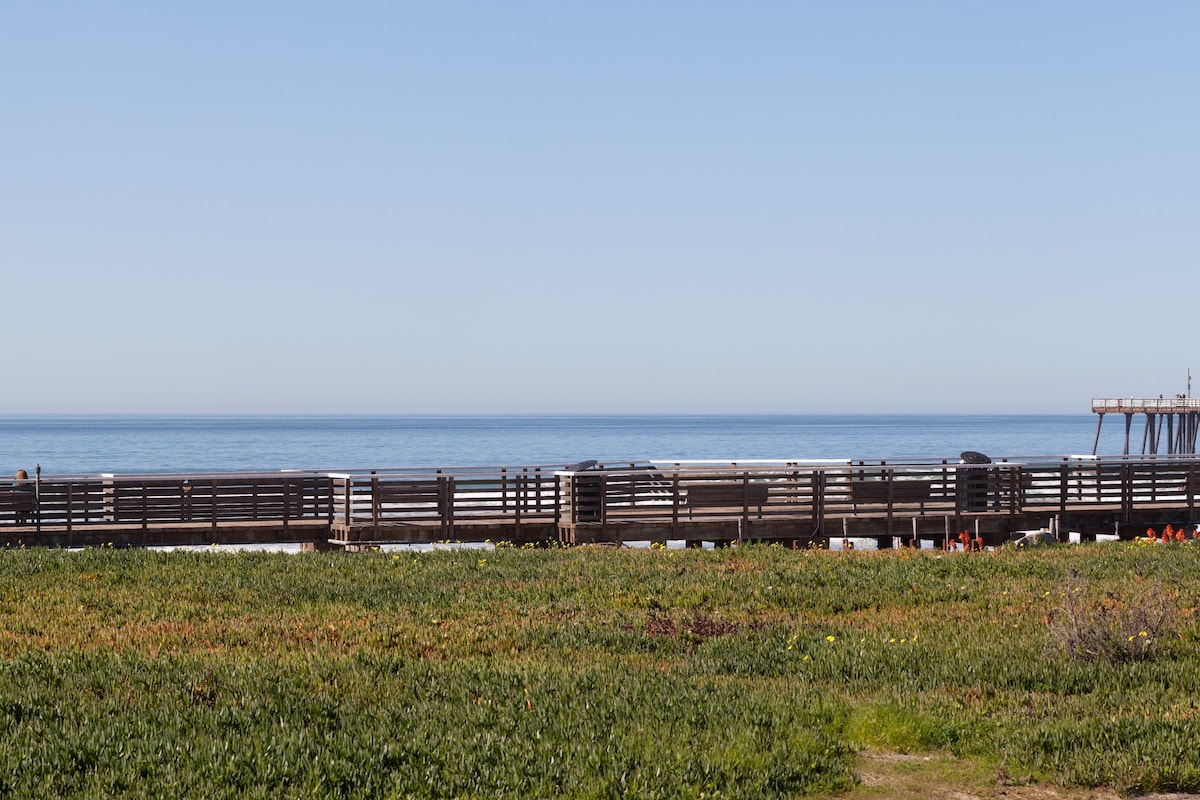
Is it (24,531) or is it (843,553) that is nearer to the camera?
(843,553)

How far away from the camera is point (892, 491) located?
1048 inches

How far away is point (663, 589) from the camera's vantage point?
1578 centimetres

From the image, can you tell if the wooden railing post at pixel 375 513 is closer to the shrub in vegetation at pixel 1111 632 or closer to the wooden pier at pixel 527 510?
the wooden pier at pixel 527 510

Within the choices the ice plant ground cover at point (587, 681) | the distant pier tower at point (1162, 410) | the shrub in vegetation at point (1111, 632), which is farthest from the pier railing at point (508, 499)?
the distant pier tower at point (1162, 410)

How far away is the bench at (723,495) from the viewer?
2567cm

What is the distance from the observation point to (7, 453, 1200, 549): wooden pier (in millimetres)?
25156

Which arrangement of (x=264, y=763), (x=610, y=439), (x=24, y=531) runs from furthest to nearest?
1. (x=610, y=439)
2. (x=24, y=531)
3. (x=264, y=763)

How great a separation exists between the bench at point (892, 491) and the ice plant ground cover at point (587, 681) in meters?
9.31

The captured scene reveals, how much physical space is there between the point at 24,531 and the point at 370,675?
55.9ft

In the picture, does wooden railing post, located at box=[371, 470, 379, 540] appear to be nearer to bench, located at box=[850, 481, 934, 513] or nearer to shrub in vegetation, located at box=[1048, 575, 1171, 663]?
bench, located at box=[850, 481, 934, 513]

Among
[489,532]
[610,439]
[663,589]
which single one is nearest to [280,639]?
[663,589]

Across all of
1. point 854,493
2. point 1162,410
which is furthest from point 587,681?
point 1162,410

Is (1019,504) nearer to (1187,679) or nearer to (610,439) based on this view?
(1187,679)

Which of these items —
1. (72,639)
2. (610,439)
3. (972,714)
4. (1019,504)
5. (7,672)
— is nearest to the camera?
(972,714)
